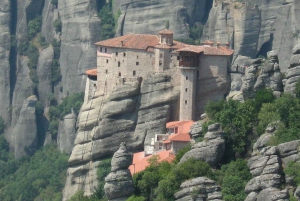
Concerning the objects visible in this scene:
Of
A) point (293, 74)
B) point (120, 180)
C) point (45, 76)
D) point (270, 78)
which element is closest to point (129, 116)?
point (270, 78)

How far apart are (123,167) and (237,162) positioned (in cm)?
537

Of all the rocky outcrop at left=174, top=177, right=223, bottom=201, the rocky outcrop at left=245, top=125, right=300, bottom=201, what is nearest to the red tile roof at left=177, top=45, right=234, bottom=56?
the rocky outcrop at left=174, top=177, right=223, bottom=201

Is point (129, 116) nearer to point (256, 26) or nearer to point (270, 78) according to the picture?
point (270, 78)

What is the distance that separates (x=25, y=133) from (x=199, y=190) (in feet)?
171

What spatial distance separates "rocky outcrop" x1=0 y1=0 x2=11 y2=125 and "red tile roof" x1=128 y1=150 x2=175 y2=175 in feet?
137

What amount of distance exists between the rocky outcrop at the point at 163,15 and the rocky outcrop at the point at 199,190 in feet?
150

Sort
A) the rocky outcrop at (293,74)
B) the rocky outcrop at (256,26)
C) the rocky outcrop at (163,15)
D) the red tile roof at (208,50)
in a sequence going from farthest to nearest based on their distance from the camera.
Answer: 1. the rocky outcrop at (163,15)
2. the rocky outcrop at (256,26)
3. the red tile roof at (208,50)
4. the rocky outcrop at (293,74)

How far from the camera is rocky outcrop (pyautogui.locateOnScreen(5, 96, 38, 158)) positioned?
12800 centimetres

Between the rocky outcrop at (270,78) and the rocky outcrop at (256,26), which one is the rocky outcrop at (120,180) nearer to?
the rocky outcrop at (270,78)

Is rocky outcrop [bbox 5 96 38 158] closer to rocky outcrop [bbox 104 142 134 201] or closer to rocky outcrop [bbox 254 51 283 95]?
rocky outcrop [bbox 254 51 283 95]

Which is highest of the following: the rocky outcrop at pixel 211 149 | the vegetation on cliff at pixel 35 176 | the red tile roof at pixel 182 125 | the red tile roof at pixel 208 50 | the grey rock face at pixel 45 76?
the red tile roof at pixel 208 50

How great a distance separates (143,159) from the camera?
91625 mm

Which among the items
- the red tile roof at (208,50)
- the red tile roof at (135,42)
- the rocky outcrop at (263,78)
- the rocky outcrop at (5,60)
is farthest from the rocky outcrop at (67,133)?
the rocky outcrop at (263,78)

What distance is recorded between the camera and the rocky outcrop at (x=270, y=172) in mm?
75250
